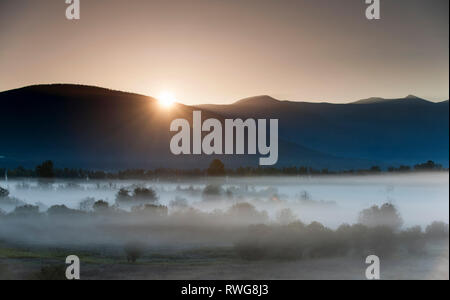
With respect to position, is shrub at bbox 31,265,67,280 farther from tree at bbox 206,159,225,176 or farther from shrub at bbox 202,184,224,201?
tree at bbox 206,159,225,176

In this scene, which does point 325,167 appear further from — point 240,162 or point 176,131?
point 176,131

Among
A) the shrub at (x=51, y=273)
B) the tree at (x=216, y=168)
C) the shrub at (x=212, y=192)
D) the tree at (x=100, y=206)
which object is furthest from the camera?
the shrub at (x=212, y=192)

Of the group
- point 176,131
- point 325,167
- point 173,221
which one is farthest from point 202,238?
point 325,167

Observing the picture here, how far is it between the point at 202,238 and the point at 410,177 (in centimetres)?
461

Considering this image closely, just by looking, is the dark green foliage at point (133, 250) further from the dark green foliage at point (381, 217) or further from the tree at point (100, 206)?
the dark green foliage at point (381, 217)

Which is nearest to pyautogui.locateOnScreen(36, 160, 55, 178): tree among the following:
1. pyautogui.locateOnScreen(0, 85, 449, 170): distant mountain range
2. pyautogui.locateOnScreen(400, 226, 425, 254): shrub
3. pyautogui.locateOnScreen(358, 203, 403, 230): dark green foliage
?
pyautogui.locateOnScreen(0, 85, 449, 170): distant mountain range

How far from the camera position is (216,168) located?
10.1 metres

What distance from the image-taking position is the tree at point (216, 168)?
9.94 m

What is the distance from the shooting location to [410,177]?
1084 centimetres

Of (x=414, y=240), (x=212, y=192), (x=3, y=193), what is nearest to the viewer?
(x=3, y=193)

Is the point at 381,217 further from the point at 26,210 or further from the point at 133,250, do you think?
the point at 26,210

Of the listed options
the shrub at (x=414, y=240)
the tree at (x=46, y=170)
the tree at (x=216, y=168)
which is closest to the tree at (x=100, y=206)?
the tree at (x=46, y=170)

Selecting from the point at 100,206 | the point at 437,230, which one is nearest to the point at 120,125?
the point at 100,206
